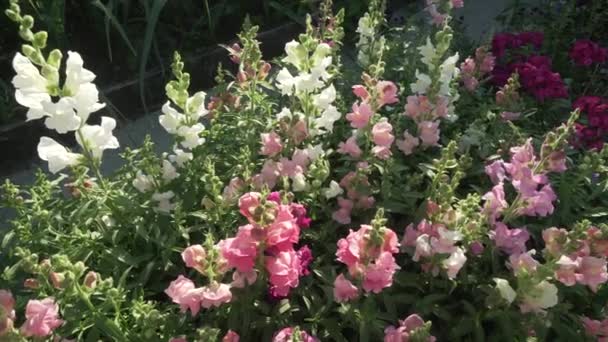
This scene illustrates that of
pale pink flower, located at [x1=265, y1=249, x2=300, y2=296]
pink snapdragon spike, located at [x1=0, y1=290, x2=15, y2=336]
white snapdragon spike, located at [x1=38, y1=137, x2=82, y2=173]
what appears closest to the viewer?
pink snapdragon spike, located at [x1=0, y1=290, x2=15, y2=336]

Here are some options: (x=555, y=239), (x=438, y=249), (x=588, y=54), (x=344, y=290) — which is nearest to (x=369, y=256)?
(x=344, y=290)

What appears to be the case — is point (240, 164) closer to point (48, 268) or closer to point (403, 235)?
point (403, 235)

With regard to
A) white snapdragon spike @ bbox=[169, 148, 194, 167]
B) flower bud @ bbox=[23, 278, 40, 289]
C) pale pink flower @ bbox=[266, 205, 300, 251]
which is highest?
pale pink flower @ bbox=[266, 205, 300, 251]

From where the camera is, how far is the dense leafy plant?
6.04ft

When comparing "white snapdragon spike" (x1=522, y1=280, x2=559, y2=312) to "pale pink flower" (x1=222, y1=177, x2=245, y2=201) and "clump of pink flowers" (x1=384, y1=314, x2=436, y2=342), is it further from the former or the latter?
"pale pink flower" (x1=222, y1=177, x2=245, y2=201)

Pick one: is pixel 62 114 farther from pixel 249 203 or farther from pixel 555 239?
pixel 555 239

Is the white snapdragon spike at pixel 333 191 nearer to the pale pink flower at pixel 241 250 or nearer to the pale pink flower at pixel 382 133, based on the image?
the pale pink flower at pixel 382 133

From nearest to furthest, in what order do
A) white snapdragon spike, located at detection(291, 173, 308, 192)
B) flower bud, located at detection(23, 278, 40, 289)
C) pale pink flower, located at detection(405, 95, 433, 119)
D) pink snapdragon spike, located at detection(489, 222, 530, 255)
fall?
flower bud, located at detection(23, 278, 40, 289) → pink snapdragon spike, located at detection(489, 222, 530, 255) → white snapdragon spike, located at detection(291, 173, 308, 192) → pale pink flower, located at detection(405, 95, 433, 119)

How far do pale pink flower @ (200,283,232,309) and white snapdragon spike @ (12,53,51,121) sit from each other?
0.70m

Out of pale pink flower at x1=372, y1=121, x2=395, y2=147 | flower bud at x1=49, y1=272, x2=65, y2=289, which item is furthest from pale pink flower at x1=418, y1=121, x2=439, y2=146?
flower bud at x1=49, y1=272, x2=65, y2=289

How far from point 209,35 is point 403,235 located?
8.74 feet

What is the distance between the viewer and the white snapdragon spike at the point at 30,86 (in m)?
1.86

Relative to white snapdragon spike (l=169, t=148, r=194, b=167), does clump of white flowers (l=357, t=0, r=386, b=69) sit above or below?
above

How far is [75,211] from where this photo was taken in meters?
2.20
